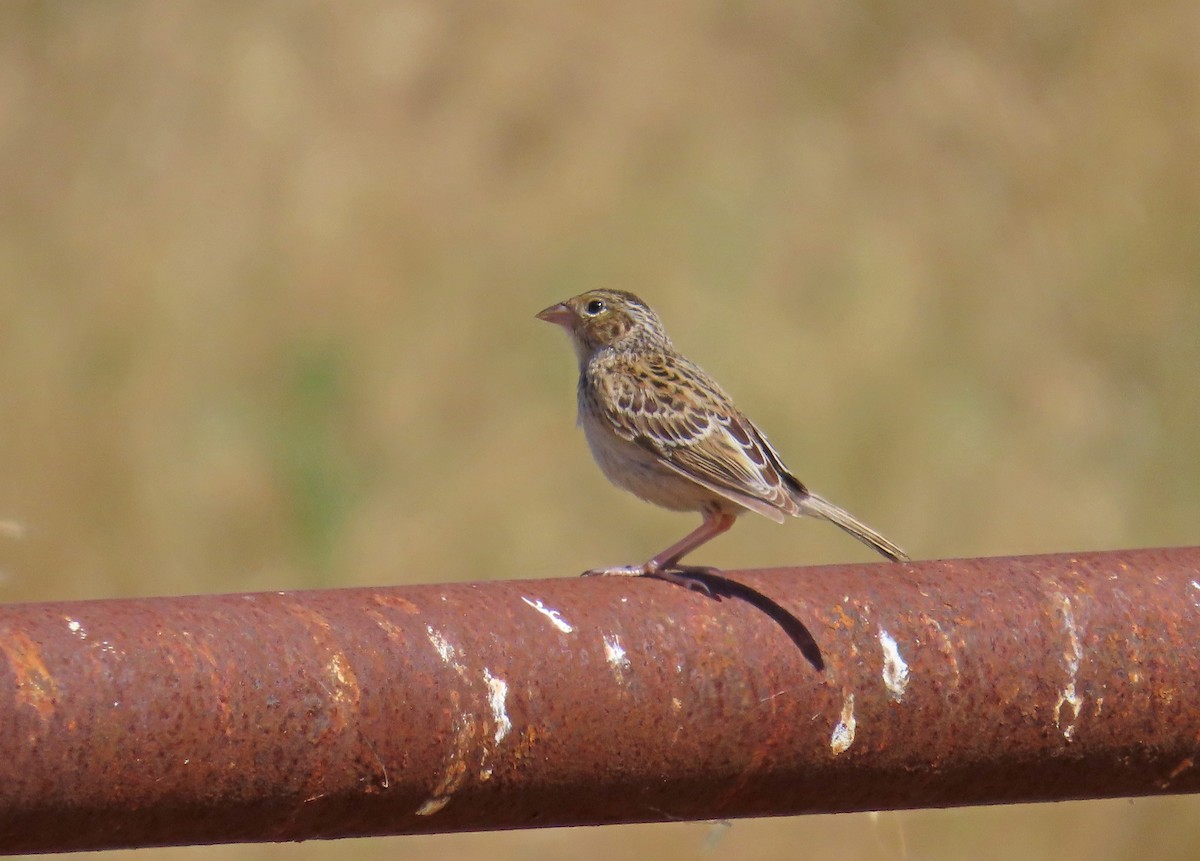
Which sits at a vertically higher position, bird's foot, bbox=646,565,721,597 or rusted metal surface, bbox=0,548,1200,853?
bird's foot, bbox=646,565,721,597

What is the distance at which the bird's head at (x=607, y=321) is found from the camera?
6.82m

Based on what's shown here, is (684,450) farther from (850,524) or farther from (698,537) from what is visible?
(850,524)

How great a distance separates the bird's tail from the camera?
4.99 metres

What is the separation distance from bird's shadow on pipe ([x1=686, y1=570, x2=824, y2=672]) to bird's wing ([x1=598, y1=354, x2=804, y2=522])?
6.62 ft

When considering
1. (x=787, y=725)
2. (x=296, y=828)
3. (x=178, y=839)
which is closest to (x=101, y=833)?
(x=178, y=839)

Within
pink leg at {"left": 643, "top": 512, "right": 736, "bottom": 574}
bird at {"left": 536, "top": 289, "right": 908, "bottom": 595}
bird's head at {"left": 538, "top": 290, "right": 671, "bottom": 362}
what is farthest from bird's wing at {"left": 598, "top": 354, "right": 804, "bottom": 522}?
bird's head at {"left": 538, "top": 290, "right": 671, "bottom": 362}

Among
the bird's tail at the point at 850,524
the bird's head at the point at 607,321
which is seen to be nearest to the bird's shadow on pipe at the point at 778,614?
the bird's tail at the point at 850,524

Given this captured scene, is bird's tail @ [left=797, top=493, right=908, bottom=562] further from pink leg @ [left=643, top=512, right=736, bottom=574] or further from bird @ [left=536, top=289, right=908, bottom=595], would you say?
pink leg @ [left=643, top=512, right=736, bottom=574]

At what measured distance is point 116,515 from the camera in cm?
1171

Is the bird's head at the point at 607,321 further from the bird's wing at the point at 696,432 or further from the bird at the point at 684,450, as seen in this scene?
the bird's wing at the point at 696,432

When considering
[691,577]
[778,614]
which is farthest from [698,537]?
[778,614]

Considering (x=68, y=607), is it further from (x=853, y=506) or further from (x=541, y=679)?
(x=853, y=506)

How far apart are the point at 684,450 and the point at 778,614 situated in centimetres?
261

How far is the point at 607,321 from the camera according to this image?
6.85 meters
